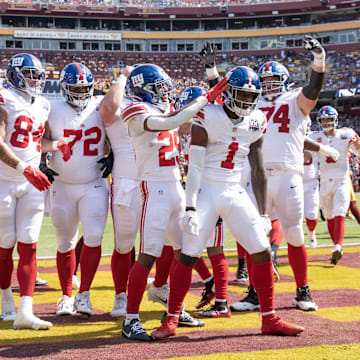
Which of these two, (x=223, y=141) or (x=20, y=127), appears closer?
(x=223, y=141)

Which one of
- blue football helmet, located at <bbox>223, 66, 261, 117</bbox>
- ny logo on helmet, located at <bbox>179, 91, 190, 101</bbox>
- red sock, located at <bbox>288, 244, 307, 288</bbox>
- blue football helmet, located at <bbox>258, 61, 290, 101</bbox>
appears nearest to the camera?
blue football helmet, located at <bbox>223, 66, 261, 117</bbox>

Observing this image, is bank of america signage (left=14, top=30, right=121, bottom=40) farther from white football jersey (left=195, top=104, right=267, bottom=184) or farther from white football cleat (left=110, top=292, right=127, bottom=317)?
white football jersey (left=195, top=104, right=267, bottom=184)

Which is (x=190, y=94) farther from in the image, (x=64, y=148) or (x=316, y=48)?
(x=64, y=148)

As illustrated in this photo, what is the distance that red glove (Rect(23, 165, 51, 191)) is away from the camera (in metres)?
4.25

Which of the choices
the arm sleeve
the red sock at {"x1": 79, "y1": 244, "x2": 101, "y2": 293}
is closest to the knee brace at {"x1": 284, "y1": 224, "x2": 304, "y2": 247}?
the arm sleeve

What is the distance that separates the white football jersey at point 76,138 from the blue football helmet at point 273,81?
1535 millimetres

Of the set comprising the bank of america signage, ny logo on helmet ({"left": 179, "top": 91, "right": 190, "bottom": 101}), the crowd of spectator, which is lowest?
ny logo on helmet ({"left": 179, "top": 91, "right": 190, "bottom": 101})

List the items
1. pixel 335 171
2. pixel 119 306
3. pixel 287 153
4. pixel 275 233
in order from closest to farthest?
pixel 119 306, pixel 287 153, pixel 275 233, pixel 335 171

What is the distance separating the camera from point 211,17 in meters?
45.5

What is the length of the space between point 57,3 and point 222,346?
4234 centimetres

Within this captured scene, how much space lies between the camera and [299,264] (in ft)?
17.1

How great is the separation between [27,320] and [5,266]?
1.97 feet

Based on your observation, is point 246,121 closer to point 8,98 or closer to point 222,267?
point 222,267

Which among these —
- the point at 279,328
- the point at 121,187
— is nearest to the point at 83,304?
the point at 121,187
